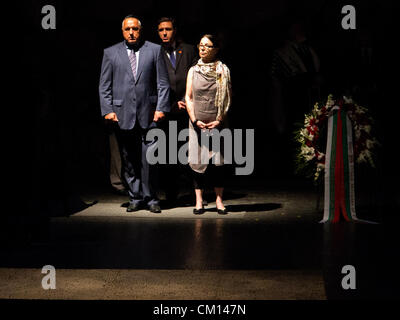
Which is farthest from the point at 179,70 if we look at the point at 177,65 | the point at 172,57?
the point at 172,57

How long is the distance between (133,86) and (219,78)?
1007 mm

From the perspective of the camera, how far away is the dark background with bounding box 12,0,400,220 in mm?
11352

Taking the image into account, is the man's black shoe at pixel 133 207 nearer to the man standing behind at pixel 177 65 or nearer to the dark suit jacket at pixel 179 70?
the man standing behind at pixel 177 65

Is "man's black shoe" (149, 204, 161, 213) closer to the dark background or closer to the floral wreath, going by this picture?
the dark background

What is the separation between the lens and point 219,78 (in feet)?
34.4

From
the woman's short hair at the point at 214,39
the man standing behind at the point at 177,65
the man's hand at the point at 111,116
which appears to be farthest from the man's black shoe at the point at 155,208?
the woman's short hair at the point at 214,39

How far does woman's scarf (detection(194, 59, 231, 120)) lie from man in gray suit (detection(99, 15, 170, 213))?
1.87 ft

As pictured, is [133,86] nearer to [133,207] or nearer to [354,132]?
[133,207]

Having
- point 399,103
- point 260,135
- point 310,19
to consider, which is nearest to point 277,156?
point 260,135

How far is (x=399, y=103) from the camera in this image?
11.3 meters

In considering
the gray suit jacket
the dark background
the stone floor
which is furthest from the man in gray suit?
the stone floor

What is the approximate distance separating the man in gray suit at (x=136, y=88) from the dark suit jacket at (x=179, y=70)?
445 mm

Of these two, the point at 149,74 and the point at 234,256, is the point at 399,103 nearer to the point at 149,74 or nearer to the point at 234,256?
the point at 149,74

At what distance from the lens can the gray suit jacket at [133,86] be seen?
10797 mm
